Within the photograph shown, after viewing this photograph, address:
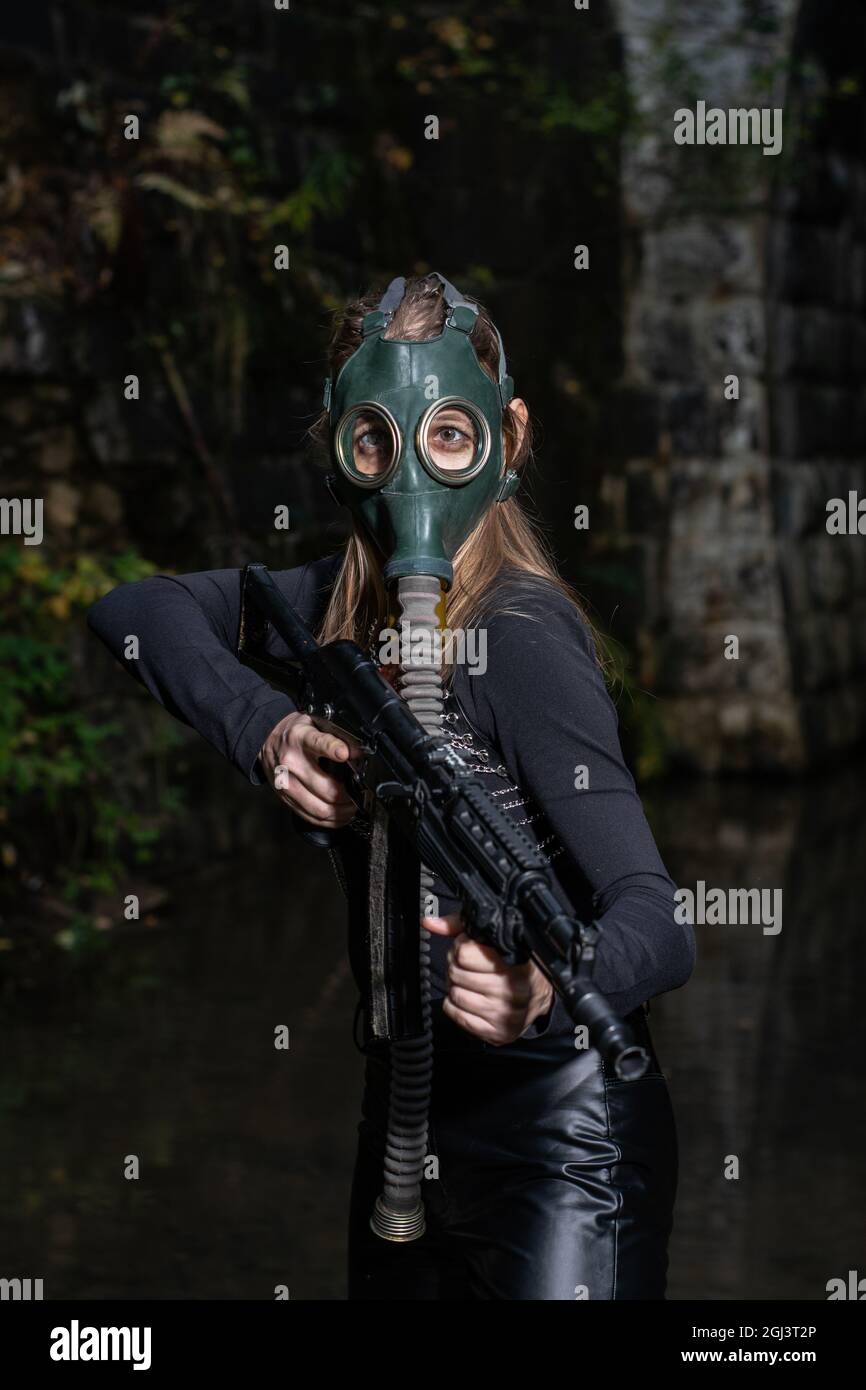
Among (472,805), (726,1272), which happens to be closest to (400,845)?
(472,805)

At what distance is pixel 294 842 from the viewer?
8992 mm

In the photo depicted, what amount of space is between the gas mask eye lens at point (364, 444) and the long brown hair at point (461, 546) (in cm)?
12

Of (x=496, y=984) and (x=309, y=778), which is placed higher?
(x=309, y=778)

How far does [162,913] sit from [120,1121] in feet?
7.21

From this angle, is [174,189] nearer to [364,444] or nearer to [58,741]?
[58,741]

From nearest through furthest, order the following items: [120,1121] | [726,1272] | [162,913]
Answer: [726,1272], [120,1121], [162,913]

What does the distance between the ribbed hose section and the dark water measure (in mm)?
2057

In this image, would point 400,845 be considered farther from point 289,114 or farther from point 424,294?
point 289,114

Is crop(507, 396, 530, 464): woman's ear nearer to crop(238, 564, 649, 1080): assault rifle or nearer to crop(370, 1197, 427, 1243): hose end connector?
crop(238, 564, 649, 1080): assault rifle

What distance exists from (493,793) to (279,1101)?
3.53m

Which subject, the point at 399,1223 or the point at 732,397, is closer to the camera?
the point at 399,1223

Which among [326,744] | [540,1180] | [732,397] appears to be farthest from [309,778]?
[732,397]

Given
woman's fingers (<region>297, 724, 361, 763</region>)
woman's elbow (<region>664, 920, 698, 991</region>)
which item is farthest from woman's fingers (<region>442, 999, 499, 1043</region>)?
woman's fingers (<region>297, 724, 361, 763</region>)

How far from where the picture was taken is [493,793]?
220cm
